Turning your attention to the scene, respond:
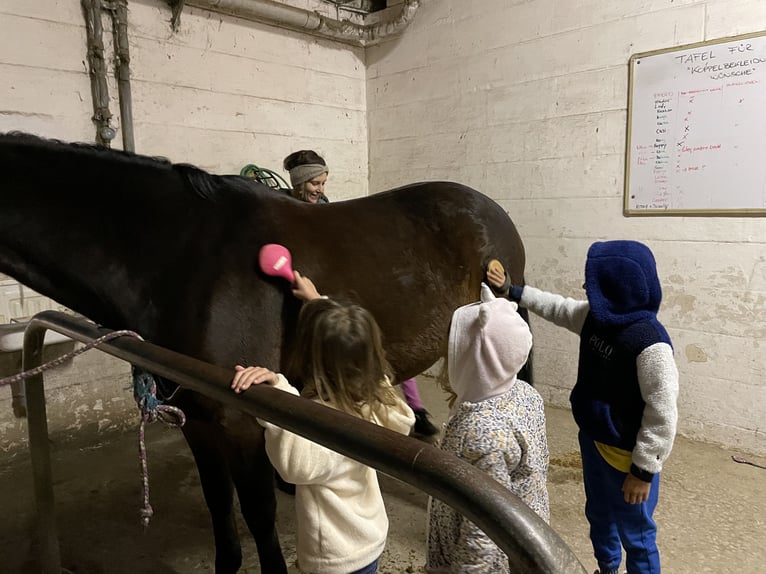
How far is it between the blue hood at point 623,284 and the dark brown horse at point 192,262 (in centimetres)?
69

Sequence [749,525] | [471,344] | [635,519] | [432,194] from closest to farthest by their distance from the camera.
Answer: [471,344], [635,519], [749,525], [432,194]

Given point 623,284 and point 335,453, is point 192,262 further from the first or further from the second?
point 623,284

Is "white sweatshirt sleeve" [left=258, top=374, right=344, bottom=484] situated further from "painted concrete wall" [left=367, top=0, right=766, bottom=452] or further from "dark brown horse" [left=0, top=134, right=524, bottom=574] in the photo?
"painted concrete wall" [left=367, top=0, right=766, bottom=452]

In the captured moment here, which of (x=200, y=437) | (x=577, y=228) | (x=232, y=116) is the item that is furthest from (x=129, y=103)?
(x=577, y=228)

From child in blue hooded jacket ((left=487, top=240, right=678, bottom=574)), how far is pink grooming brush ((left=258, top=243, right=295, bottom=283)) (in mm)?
744

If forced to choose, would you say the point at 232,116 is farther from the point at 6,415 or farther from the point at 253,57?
the point at 6,415

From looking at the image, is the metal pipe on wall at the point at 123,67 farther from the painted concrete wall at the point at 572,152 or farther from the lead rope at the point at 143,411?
the lead rope at the point at 143,411

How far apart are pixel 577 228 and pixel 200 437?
80.7 inches

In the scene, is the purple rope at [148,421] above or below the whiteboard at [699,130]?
below

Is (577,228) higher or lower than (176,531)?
higher

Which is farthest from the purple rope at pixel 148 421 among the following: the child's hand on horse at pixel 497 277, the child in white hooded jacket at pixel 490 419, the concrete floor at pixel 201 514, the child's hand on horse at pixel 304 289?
the child's hand on horse at pixel 497 277

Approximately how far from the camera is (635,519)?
4.00 ft

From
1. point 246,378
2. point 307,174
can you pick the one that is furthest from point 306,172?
point 246,378

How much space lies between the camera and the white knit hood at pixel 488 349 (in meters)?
0.94
